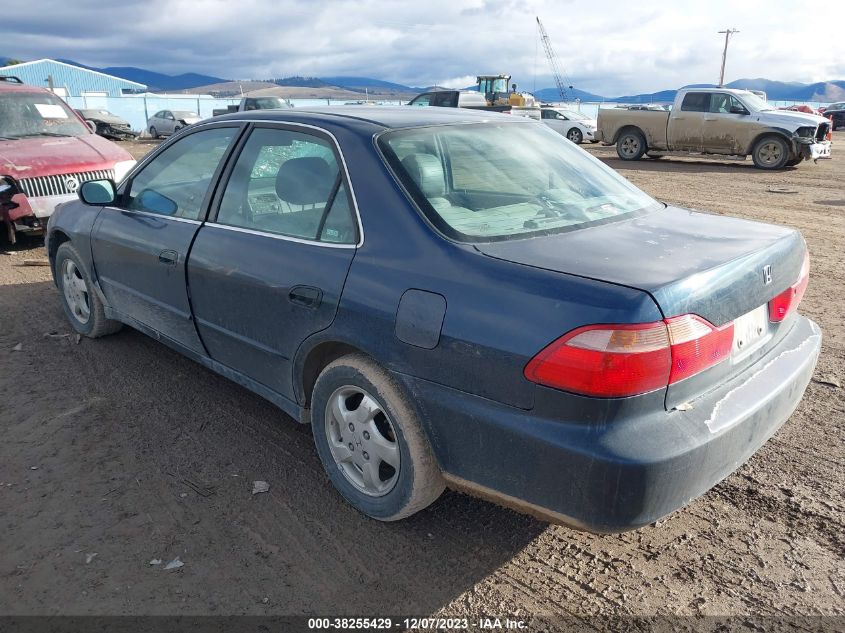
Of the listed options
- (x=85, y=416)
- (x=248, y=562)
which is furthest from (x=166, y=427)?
(x=248, y=562)

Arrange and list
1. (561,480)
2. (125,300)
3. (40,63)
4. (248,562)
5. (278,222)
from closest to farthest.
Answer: (561,480), (248,562), (278,222), (125,300), (40,63)

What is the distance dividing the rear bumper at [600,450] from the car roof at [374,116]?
1290 millimetres

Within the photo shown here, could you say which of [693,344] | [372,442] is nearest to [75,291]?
[372,442]

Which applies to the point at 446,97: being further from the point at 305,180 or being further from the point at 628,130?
the point at 305,180

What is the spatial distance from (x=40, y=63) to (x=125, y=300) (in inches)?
3115

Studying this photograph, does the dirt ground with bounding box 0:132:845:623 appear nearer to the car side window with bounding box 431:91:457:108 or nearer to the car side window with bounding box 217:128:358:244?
the car side window with bounding box 217:128:358:244

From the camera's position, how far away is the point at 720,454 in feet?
7.41

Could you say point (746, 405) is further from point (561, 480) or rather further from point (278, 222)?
point (278, 222)

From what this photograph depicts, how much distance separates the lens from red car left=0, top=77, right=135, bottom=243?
7.25m

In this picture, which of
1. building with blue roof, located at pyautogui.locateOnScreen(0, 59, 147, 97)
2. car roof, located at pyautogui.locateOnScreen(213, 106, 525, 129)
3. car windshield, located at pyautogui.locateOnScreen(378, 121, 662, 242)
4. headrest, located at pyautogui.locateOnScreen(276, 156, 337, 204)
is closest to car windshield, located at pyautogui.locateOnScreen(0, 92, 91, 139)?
car roof, located at pyautogui.locateOnScreen(213, 106, 525, 129)

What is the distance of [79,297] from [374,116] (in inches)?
120

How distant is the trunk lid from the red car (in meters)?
5.63

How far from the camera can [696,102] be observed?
1719cm

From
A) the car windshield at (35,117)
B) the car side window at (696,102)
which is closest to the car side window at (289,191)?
the car windshield at (35,117)
